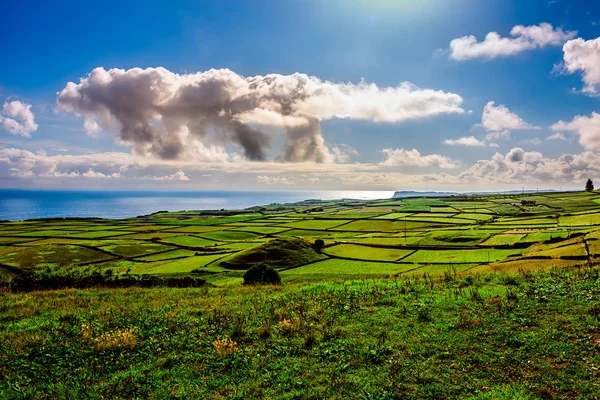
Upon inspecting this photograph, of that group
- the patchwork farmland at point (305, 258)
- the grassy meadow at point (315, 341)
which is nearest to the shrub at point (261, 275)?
the grassy meadow at point (315, 341)

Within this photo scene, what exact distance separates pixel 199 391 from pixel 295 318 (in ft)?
17.8

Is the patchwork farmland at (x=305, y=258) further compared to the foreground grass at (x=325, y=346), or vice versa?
the patchwork farmland at (x=305, y=258)

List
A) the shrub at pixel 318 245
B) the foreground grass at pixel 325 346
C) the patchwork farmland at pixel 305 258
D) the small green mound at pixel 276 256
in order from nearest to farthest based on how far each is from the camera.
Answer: the foreground grass at pixel 325 346
the patchwork farmland at pixel 305 258
the small green mound at pixel 276 256
the shrub at pixel 318 245

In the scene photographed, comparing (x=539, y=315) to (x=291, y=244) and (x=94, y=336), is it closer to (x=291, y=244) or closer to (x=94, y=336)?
(x=94, y=336)

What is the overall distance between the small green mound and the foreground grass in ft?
113

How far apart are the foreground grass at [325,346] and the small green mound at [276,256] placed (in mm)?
34561

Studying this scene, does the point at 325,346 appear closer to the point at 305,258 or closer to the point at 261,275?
the point at 261,275

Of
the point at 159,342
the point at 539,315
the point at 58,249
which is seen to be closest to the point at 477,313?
the point at 539,315

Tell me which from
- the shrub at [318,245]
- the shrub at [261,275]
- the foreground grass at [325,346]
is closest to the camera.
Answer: the foreground grass at [325,346]

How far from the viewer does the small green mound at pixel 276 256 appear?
170 feet

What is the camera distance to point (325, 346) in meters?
11.2

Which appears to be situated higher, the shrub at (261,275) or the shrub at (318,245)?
the shrub at (261,275)

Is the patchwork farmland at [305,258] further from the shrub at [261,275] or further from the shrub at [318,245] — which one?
the shrub at [261,275]

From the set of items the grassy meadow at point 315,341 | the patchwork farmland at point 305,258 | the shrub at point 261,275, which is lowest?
the patchwork farmland at point 305,258
